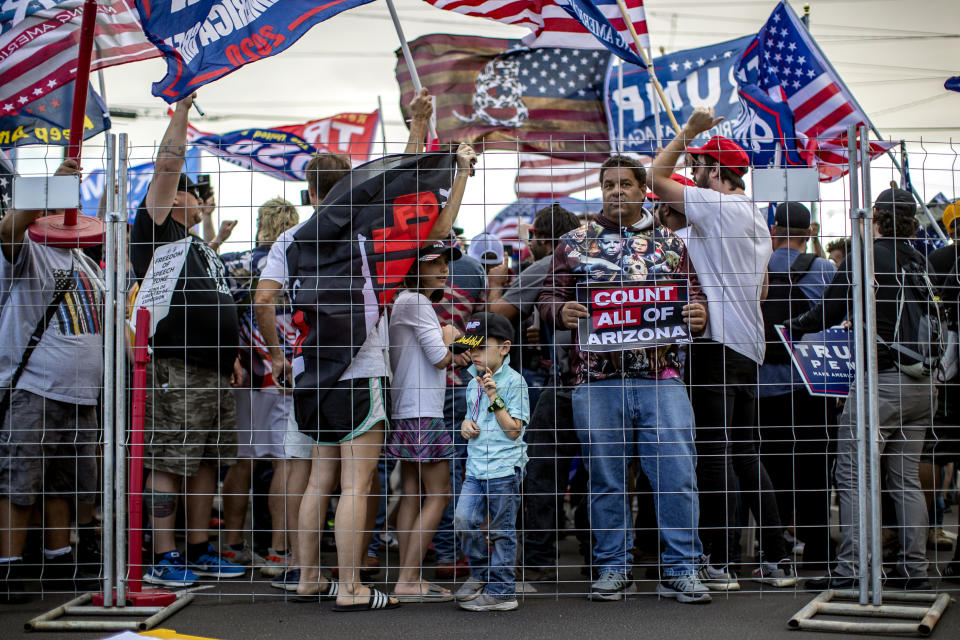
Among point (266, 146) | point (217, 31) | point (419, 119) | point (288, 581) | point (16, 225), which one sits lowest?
point (288, 581)

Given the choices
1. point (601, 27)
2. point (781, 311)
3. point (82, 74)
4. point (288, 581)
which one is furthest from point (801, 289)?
point (82, 74)

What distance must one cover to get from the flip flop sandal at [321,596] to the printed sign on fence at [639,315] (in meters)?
1.82

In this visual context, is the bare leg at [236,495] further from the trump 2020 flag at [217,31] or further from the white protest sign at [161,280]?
the trump 2020 flag at [217,31]

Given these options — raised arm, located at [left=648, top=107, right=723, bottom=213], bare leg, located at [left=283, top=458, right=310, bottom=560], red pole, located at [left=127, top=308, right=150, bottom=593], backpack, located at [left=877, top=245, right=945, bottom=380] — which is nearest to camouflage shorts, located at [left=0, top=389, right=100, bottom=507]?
red pole, located at [left=127, top=308, right=150, bottom=593]

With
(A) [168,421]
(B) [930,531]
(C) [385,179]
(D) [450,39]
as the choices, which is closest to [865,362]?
(C) [385,179]

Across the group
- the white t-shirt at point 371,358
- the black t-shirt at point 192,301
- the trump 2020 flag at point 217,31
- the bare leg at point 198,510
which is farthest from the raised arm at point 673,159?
the bare leg at point 198,510

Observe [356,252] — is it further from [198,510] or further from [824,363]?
[824,363]

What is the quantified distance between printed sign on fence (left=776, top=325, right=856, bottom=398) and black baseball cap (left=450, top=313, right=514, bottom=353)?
155 cm

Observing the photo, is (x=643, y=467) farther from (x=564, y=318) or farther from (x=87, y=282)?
(x=87, y=282)

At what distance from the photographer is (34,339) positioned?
4.91 m

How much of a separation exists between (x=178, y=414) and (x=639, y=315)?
261 centimetres

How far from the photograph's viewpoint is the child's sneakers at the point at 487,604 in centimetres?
439

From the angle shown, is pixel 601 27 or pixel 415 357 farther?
pixel 601 27

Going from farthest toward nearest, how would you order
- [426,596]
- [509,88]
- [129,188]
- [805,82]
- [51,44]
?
[129,188], [509,88], [805,82], [51,44], [426,596]
